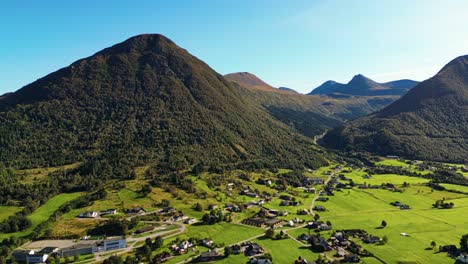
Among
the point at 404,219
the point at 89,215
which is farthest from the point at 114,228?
the point at 404,219

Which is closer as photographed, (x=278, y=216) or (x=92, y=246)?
(x=92, y=246)

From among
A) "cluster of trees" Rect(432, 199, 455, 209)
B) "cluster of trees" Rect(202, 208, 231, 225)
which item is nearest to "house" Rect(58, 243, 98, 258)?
"cluster of trees" Rect(202, 208, 231, 225)

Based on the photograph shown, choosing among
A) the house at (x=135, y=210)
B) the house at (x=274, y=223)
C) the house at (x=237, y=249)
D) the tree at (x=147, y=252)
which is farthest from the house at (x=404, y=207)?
the tree at (x=147, y=252)

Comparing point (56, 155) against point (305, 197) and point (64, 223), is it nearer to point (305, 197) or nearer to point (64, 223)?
point (64, 223)

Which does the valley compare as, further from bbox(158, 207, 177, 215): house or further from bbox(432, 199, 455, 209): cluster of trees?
bbox(432, 199, 455, 209): cluster of trees

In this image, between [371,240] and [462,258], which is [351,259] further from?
[462,258]

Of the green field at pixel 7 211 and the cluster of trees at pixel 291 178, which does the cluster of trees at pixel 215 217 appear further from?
the green field at pixel 7 211
